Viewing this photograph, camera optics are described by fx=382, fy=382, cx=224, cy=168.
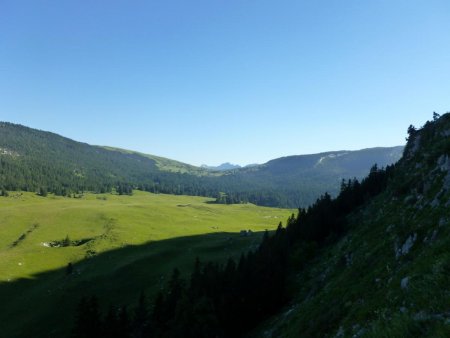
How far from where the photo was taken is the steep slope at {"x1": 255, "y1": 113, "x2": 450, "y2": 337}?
45.6 ft

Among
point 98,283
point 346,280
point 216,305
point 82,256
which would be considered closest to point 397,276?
point 346,280

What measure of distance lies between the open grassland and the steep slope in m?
48.7

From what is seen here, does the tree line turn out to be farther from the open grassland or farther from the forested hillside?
the open grassland

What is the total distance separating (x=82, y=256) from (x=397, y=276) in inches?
4349

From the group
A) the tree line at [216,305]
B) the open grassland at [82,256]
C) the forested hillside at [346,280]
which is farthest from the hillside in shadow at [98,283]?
the tree line at [216,305]

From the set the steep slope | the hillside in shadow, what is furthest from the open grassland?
the steep slope

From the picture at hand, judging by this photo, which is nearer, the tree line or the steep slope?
the steep slope

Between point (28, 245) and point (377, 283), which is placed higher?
point (377, 283)

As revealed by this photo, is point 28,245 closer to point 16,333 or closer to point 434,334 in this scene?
Answer: point 16,333

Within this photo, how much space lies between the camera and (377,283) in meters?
26.5

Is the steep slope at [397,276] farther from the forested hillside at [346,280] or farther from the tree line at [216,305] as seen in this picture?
the tree line at [216,305]

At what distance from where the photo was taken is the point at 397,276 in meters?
22.3

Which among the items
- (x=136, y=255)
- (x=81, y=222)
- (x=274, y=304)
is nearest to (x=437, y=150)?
(x=274, y=304)

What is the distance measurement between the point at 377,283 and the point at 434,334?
1691cm
